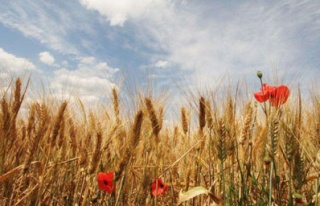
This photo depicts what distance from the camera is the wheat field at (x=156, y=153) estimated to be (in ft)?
5.95

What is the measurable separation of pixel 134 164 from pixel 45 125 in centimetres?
71

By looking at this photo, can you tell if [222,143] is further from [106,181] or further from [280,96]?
[106,181]

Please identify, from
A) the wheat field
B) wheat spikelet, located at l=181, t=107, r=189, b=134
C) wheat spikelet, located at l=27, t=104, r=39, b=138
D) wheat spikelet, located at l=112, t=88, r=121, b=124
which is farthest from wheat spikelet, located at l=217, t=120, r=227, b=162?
wheat spikelet, located at l=27, t=104, r=39, b=138

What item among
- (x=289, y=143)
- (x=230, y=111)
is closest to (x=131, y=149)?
(x=230, y=111)

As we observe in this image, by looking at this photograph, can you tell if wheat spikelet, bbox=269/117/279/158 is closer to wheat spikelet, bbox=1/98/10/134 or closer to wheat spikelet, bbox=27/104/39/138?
wheat spikelet, bbox=1/98/10/134

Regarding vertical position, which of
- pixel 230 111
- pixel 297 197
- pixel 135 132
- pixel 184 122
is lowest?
pixel 297 197

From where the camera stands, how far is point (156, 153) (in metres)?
2.19

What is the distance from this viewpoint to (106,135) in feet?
7.09

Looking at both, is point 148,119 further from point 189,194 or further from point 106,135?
point 189,194

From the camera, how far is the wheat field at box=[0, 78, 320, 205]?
1813mm

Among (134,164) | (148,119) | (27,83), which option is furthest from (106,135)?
(27,83)

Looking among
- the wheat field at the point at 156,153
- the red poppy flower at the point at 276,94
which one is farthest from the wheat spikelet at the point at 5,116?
the red poppy flower at the point at 276,94

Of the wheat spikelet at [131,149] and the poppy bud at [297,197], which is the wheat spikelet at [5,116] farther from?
the poppy bud at [297,197]

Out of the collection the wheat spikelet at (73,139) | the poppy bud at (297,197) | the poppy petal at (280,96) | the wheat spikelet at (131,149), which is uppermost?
the poppy petal at (280,96)
